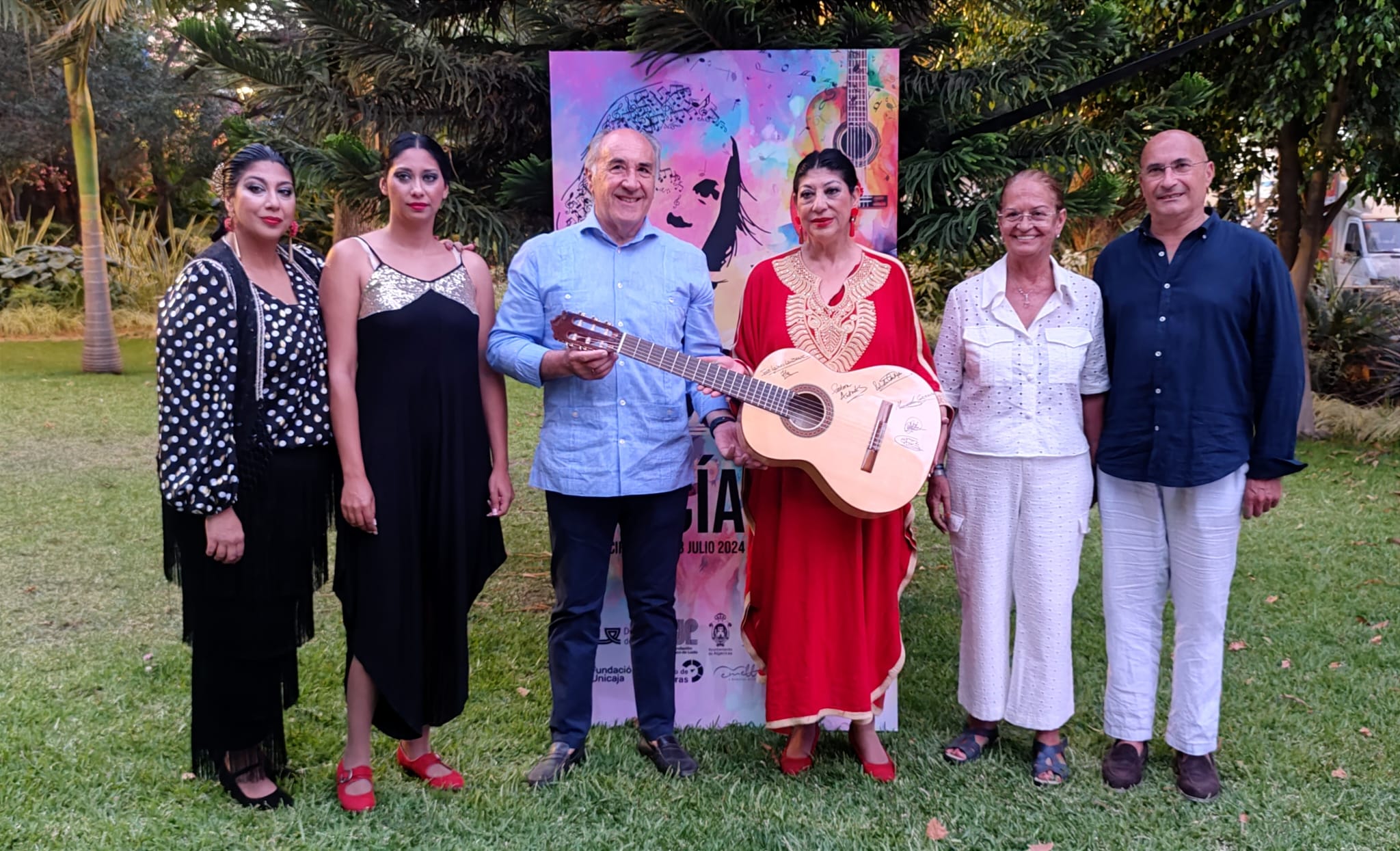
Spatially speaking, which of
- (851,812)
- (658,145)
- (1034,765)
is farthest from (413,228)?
(1034,765)

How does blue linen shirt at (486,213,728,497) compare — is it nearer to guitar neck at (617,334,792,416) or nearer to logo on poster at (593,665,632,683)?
guitar neck at (617,334,792,416)

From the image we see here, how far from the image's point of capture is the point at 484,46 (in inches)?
182

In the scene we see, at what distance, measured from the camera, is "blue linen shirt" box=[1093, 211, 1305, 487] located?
3422 millimetres

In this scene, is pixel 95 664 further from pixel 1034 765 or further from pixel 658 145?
pixel 1034 765

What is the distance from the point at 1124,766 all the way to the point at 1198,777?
0.24m

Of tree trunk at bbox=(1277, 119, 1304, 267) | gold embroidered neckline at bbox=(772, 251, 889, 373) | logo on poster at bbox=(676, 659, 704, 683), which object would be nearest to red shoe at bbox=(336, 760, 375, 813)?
logo on poster at bbox=(676, 659, 704, 683)

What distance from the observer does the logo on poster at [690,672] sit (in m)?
4.28

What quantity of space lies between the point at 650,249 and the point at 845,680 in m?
1.64

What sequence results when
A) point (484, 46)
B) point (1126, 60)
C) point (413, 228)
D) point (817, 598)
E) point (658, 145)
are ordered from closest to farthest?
point (413, 228) < point (817, 598) < point (658, 145) < point (484, 46) < point (1126, 60)

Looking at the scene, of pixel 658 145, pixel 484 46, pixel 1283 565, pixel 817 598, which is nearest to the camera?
pixel 817 598

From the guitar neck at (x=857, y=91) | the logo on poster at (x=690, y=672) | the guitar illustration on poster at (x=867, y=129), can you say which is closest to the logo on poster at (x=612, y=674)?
the logo on poster at (x=690, y=672)

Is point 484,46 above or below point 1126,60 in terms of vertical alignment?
below

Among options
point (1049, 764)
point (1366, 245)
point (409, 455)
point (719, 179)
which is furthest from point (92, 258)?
point (1366, 245)
